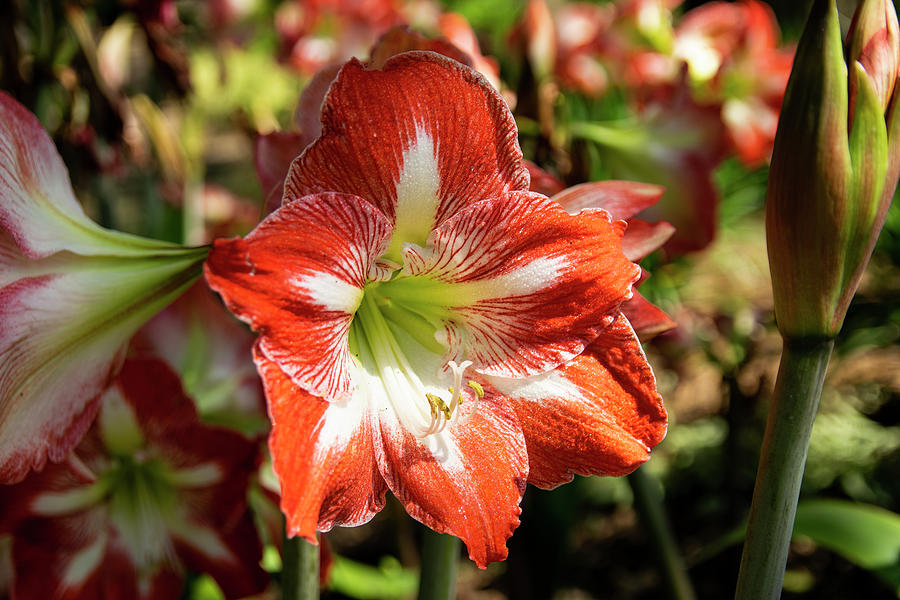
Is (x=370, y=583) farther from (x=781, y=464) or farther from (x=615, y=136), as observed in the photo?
(x=781, y=464)

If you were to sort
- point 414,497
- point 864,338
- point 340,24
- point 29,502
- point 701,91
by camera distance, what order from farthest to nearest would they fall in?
point 340,24
point 864,338
point 701,91
point 29,502
point 414,497

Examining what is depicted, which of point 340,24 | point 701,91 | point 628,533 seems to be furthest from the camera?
point 628,533

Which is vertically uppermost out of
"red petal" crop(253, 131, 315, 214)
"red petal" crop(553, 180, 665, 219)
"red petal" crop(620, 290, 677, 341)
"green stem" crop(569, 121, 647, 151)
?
"red petal" crop(253, 131, 315, 214)

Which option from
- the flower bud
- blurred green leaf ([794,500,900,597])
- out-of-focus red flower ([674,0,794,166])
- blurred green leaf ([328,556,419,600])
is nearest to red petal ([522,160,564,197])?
the flower bud

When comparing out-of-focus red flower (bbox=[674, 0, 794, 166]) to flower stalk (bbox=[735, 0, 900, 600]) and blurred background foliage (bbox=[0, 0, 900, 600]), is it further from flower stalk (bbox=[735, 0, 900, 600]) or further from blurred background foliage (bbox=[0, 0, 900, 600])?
flower stalk (bbox=[735, 0, 900, 600])

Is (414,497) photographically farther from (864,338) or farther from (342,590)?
(864,338)

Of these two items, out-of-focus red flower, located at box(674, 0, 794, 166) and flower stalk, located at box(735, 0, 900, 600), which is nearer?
flower stalk, located at box(735, 0, 900, 600)

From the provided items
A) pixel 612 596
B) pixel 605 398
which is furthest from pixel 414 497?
pixel 612 596

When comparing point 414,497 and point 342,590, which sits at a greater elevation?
point 414,497
